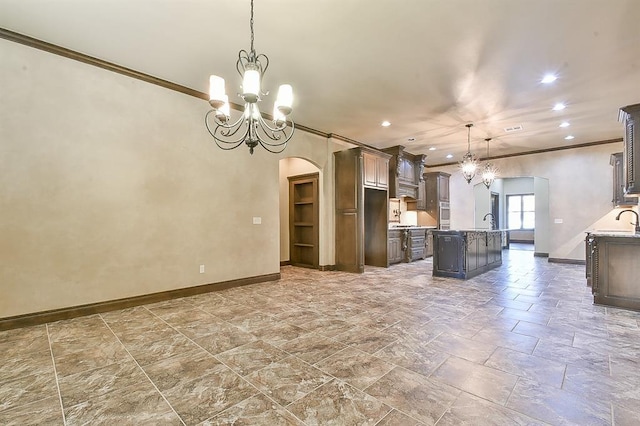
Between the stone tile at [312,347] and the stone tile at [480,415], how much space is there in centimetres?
105

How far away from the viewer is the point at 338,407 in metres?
1.84

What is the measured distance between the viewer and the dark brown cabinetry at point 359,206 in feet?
21.7

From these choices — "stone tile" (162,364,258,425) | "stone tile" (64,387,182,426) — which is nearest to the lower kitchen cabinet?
"stone tile" (162,364,258,425)

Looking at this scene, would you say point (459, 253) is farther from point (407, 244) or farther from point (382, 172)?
point (382, 172)

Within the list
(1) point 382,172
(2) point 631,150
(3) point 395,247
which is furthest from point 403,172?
(2) point 631,150

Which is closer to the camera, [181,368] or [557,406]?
[557,406]

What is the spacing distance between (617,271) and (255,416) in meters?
4.89

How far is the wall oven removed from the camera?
9336mm

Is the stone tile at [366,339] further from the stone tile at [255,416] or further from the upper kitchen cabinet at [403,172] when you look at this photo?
the upper kitchen cabinet at [403,172]

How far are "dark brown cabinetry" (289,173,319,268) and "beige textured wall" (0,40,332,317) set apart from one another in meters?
2.20

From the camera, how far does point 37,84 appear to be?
3.35 metres

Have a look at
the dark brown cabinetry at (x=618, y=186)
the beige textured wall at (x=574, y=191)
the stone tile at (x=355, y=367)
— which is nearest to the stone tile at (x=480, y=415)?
the stone tile at (x=355, y=367)

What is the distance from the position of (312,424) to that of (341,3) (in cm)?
333

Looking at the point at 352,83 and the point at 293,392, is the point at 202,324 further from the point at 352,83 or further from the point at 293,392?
the point at 352,83
